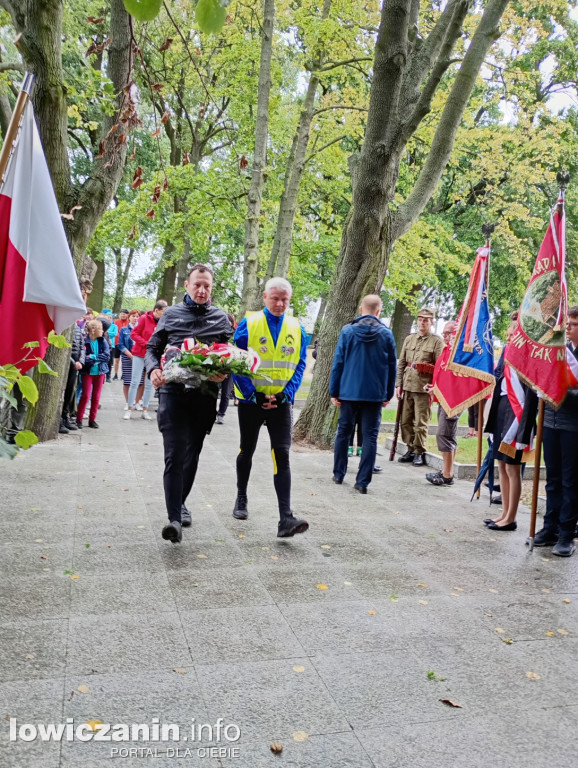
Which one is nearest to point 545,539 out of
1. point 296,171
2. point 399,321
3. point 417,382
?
point 417,382

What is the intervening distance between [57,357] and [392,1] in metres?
7.17

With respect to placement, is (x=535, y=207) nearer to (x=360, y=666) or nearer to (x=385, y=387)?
(x=385, y=387)

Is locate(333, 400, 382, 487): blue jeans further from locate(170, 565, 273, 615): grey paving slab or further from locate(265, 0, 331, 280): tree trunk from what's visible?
locate(265, 0, 331, 280): tree trunk

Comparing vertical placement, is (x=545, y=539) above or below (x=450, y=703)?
above

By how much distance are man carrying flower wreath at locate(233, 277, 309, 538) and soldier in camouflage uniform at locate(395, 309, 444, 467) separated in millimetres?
4793

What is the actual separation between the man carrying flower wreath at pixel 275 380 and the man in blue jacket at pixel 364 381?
7.81 feet

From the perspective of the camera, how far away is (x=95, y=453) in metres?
9.35

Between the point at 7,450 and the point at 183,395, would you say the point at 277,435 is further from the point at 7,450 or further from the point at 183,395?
the point at 7,450

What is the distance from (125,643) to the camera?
→ 371 centimetres

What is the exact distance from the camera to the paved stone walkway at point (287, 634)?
301 cm

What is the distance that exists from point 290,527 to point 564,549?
2561 mm

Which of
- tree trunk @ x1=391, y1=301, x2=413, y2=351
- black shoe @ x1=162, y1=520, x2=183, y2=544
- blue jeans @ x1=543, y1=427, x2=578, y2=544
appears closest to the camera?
black shoe @ x1=162, y1=520, x2=183, y2=544

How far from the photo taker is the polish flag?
4.21 m

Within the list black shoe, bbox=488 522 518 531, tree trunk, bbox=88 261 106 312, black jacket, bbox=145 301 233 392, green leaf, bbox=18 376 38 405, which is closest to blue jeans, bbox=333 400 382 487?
black shoe, bbox=488 522 518 531
